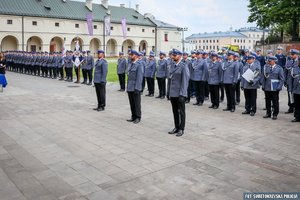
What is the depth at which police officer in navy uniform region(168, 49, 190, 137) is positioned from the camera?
8.04m

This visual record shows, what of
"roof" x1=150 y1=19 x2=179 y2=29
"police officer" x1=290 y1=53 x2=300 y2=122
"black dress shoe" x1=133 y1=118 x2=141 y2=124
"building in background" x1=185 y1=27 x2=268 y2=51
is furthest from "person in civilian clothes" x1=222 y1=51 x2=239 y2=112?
"building in background" x1=185 y1=27 x2=268 y2=51

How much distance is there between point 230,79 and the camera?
38.7 ft

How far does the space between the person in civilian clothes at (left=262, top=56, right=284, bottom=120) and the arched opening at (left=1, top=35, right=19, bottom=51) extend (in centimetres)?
4684

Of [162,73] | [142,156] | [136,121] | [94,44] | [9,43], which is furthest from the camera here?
[94,44]

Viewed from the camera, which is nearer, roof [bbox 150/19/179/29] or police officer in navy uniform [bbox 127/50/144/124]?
police officer in navy uniform [bbox 127/50/144/124]

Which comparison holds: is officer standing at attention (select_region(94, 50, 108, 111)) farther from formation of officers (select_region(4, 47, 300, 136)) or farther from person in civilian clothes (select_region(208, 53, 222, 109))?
person in civilian clothes (select_region(208, 53, 222, 109))

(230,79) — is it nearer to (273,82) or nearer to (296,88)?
(273,82)

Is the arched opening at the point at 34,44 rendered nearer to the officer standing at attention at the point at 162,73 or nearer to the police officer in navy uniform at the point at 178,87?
the officer standing at attention at the point at 162,73

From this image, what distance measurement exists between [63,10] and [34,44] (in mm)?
8035

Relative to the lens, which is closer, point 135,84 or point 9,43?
point 135,84

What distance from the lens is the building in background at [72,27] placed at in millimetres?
49625

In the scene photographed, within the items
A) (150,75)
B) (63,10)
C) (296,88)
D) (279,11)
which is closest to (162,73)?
(150,75)

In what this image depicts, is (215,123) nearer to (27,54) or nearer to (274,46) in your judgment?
(27,54)

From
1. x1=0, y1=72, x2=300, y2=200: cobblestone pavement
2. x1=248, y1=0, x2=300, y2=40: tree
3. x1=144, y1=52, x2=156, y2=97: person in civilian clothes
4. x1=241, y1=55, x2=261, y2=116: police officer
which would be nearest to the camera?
x1=0, y1=72, x2=300, y2=200: cobblestone pavement
